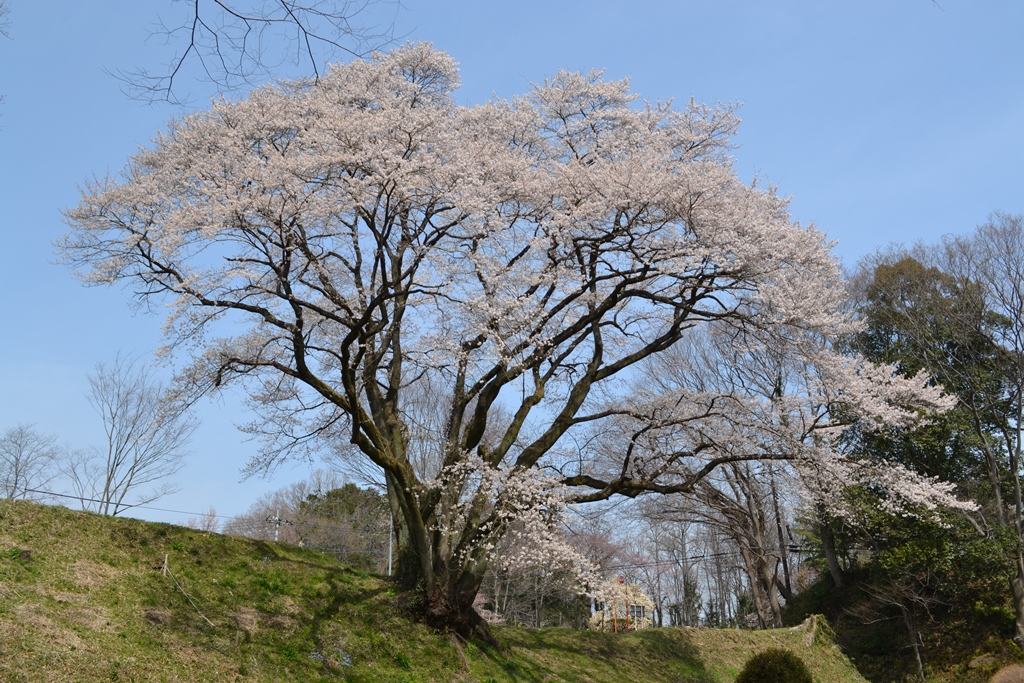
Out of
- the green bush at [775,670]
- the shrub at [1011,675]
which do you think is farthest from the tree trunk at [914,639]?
the green bush at [775,670]

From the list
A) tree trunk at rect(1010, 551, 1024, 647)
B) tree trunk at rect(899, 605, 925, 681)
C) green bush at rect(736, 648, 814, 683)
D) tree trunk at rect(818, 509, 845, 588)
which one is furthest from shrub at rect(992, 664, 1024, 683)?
tree trunk at rect(818, 509, 845, 588)

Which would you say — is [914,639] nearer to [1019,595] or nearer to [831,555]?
[1019,595]

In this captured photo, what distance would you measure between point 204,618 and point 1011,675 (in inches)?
626

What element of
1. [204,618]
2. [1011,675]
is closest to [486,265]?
[204,618]

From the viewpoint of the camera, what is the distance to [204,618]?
9.56 m

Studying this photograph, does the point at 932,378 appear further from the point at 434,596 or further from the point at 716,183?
the point at 434,596

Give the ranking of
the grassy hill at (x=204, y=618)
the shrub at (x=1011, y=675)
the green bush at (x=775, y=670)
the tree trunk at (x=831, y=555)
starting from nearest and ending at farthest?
the grassy hill at (x=204, y=618) → the green bush at (x=775, y=670) → the shrub at (x=1011, y=675) → the tree trunk at (x=831, y=555)

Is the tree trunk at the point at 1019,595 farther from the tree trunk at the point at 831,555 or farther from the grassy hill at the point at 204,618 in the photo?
the grassy hill at the point at 204,618

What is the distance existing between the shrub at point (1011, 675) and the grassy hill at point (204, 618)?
8.06m

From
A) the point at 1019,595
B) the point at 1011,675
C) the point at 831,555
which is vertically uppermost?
the point at 831,555

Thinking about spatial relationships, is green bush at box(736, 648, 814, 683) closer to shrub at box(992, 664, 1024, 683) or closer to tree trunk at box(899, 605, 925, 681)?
shrub at box(992, 664, 1024, 683)

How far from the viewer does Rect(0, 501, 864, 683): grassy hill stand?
7973 mm

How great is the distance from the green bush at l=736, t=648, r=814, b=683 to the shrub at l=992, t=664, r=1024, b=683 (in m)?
5.71

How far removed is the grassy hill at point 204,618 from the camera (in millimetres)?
7973
